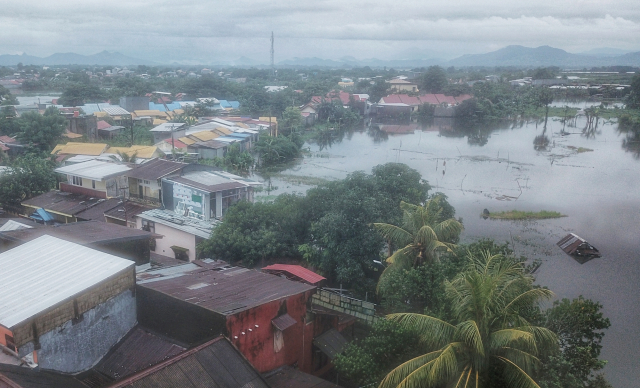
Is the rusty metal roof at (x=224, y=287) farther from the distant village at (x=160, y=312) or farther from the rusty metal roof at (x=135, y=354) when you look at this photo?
the rusty metal roof at (x=135, y=354)

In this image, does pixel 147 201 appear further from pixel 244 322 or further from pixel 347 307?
pixel 244 322

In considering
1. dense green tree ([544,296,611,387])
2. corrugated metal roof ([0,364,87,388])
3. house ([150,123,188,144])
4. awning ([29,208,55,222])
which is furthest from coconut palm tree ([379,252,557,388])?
house ([150,123,188,144])

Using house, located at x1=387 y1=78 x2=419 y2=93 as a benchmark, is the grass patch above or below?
below

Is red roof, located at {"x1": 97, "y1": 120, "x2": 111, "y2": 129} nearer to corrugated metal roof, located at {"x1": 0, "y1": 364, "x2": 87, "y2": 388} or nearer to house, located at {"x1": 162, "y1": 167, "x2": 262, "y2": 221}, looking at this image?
house, located at {"x1": 162, "y1": 167, "x2": 262, "y2": 221}

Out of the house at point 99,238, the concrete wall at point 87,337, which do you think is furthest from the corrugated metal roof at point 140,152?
the concrete wall at point 87,337

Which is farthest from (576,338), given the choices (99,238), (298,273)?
(99,238)

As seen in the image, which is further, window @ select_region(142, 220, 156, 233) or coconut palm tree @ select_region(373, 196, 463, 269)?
window @ select_region(142, 220, 156, 233)
